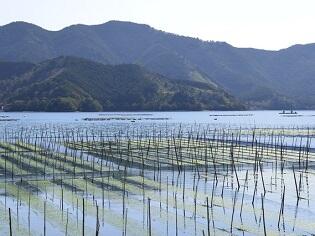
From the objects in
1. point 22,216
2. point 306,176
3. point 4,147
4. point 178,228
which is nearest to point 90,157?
point 4,147

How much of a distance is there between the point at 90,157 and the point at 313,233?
28.3 meters

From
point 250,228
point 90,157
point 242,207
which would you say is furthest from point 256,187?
point 90,157

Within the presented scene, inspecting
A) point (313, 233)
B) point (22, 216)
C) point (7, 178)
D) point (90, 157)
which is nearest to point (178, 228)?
point (313, 233)

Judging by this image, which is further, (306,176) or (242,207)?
(306,176)

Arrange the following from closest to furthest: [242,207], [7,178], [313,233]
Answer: [313,233]
[242,207]
[7,178]

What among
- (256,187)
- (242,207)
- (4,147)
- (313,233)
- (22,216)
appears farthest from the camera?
(4,147)

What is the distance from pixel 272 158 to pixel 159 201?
21547 mm

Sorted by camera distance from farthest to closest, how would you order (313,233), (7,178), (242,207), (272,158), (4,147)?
(4,147), (272,158), (7,178), (242,207), (313,233)

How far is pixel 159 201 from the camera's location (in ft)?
88.6

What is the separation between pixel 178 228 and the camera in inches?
867

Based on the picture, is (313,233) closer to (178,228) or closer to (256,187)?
(178,228)

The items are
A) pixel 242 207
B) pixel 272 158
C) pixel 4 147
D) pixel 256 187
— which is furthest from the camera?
pixel 4 147

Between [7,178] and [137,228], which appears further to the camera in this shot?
[7,178]

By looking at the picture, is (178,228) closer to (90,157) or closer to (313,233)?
(313,233)
